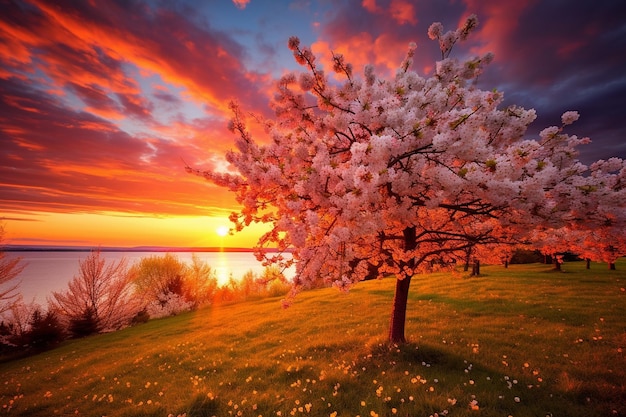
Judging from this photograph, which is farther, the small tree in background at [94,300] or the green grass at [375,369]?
the small tree in background at [94,300]

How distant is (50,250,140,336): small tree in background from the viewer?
28078mm

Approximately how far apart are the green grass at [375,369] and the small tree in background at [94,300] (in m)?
12.4

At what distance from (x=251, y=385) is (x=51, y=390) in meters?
9.84

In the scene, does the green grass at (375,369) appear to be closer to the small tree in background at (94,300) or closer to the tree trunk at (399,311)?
the tree trunk at (399,311)

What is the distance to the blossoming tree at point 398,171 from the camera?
4.86m

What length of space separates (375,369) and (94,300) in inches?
1363

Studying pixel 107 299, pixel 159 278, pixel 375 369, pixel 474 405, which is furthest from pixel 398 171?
pixel 159 278

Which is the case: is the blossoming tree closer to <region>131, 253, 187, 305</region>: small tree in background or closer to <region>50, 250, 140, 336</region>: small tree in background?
<region>50, 250, 140, 336</region>: small tree in background

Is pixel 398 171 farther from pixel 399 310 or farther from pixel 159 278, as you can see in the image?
pixel 159 278

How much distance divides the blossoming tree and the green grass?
3.04 metres

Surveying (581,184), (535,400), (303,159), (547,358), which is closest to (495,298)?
(547,358)

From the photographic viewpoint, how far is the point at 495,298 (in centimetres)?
1750

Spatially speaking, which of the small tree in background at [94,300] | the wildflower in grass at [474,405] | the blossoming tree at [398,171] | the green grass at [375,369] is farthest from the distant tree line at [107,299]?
the wildflower in grass at [474,405]

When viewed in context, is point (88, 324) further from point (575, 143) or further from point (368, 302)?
point (575, 143)
